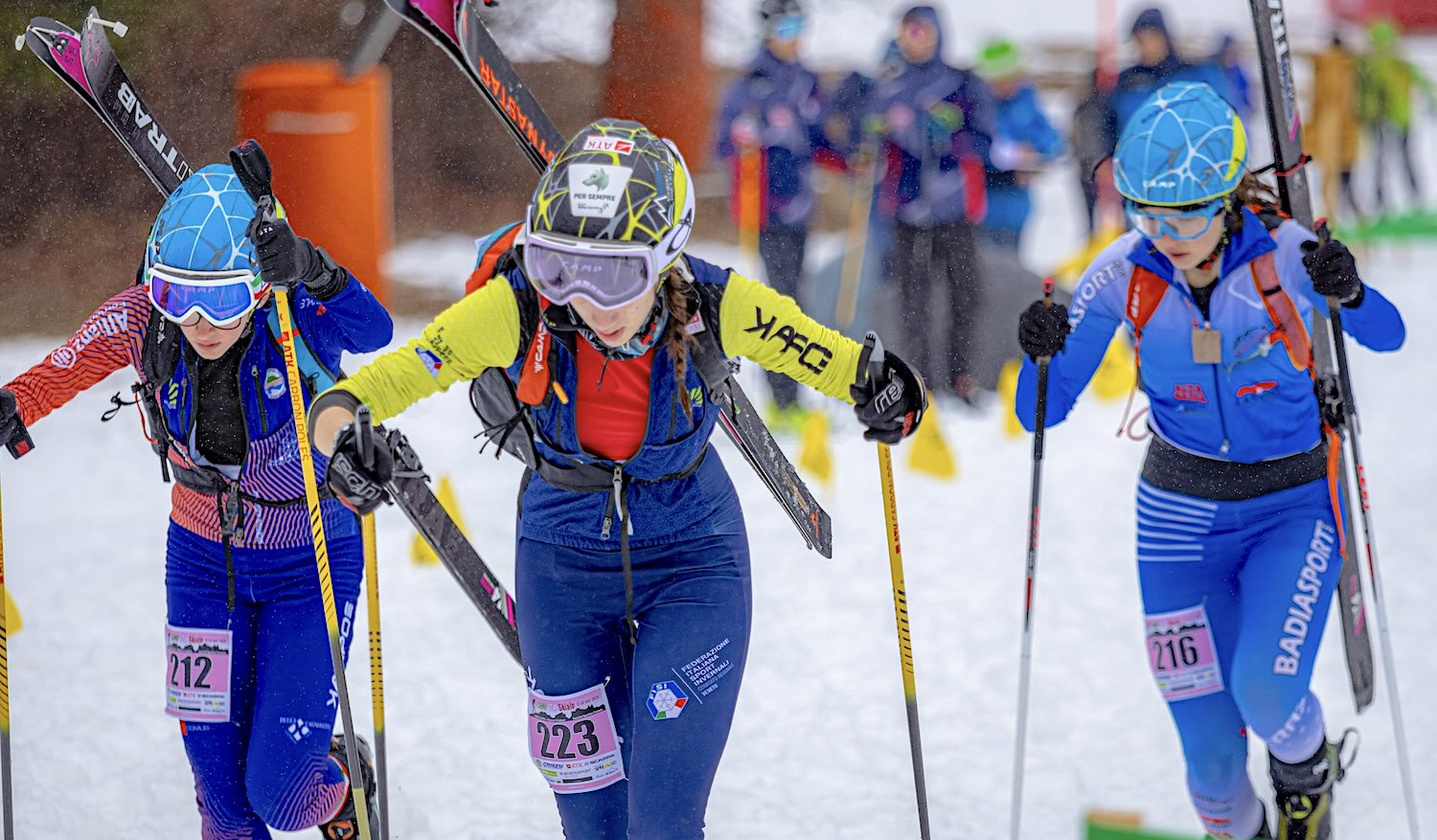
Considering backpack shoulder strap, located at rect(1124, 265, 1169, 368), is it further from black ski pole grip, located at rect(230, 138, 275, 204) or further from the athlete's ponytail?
black ski pole grip, located at rect(230, 138, 275, 204)

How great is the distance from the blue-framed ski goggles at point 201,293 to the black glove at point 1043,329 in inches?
79.7

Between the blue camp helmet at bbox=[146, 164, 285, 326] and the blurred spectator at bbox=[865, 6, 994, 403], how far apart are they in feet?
21.1

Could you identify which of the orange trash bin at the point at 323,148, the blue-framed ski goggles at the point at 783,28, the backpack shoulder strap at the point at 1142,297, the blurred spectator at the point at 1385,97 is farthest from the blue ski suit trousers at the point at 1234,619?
the blurred spectator at the point at 1385,97

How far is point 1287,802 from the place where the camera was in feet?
14.3

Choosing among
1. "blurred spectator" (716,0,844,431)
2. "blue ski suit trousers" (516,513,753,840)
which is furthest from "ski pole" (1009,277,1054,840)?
"blurred spectator" (716,0,844,431)

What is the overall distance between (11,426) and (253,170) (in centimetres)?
92

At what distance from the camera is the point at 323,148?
1085 cm

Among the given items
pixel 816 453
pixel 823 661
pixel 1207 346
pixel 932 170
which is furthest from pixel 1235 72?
pixel 1207 346

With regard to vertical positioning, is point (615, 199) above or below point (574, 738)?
above

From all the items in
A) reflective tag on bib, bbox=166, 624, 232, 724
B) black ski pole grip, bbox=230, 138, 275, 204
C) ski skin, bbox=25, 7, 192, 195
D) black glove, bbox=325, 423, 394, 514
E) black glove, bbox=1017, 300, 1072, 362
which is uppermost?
ski skin, bbox=25, 7, 192, 195

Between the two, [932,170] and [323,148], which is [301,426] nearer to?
[932,170]

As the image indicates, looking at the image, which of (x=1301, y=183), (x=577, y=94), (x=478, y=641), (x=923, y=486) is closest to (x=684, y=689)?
(x=1301, y=183)

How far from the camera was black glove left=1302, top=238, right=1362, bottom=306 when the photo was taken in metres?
4.00

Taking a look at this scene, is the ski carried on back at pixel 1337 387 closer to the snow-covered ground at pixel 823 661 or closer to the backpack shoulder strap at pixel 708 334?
the snow-covered ground at pixel 823 661
